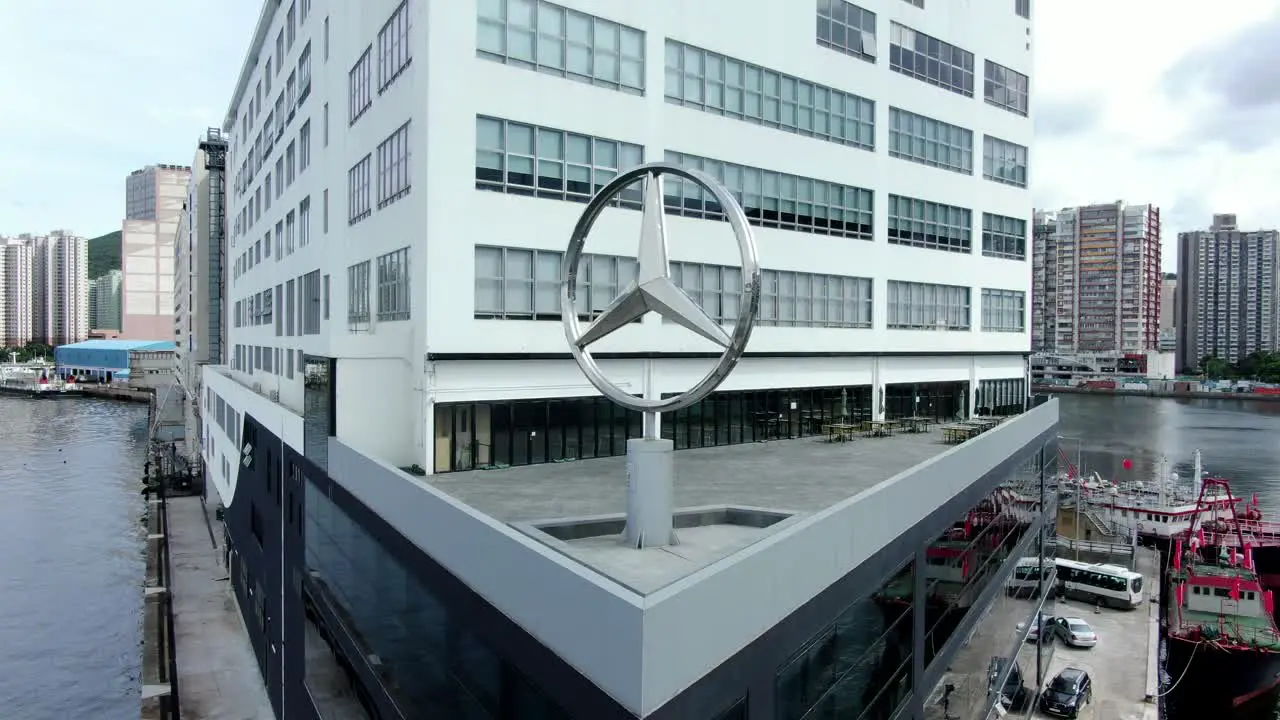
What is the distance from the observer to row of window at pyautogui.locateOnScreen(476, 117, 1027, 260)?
2259 cm

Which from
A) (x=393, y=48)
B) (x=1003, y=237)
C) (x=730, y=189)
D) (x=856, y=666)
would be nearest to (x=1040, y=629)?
(x=1003, y=237)

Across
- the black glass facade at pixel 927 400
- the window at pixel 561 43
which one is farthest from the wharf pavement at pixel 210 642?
the black glass facade at pixel 927 400

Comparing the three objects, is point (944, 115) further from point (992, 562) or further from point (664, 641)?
point (664, 641)

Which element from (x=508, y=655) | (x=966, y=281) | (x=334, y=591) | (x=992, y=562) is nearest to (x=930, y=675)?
(x=992, y=562)

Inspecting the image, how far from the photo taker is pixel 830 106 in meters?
31.1

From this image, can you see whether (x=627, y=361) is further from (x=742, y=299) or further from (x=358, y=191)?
(x=742, y=299)

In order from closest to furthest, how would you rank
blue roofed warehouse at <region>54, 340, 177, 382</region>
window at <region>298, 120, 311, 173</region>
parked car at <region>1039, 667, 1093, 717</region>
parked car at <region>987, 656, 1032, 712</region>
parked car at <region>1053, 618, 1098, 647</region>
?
parked car at <region>987, 656, 1032, 712</region> < window at <region>298, 120, 311, 173</region> < parked car at <region>1039, 667, 1093, 717</region> < parked car at <region>1053, 618, 1098, 647</region> < blue roofed warehouse at <region>54, 340, 177, 382</region>

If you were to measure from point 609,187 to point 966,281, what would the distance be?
90.4ft

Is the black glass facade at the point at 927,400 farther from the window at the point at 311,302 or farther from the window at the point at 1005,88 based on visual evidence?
the window at the point at 311,302

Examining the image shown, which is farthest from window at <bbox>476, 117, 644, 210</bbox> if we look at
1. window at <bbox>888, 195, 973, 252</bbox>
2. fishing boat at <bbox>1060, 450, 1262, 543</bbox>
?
fishing boat at <bbox>1060, 450, 1262, 543</bbox>

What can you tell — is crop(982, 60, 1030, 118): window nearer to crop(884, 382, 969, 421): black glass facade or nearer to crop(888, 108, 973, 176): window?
crop(888, 108, 973, 176): window

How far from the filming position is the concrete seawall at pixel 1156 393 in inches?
6900

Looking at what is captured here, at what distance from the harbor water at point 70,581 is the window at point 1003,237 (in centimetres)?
4338

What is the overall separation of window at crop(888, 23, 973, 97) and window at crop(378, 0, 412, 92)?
19151 mm
